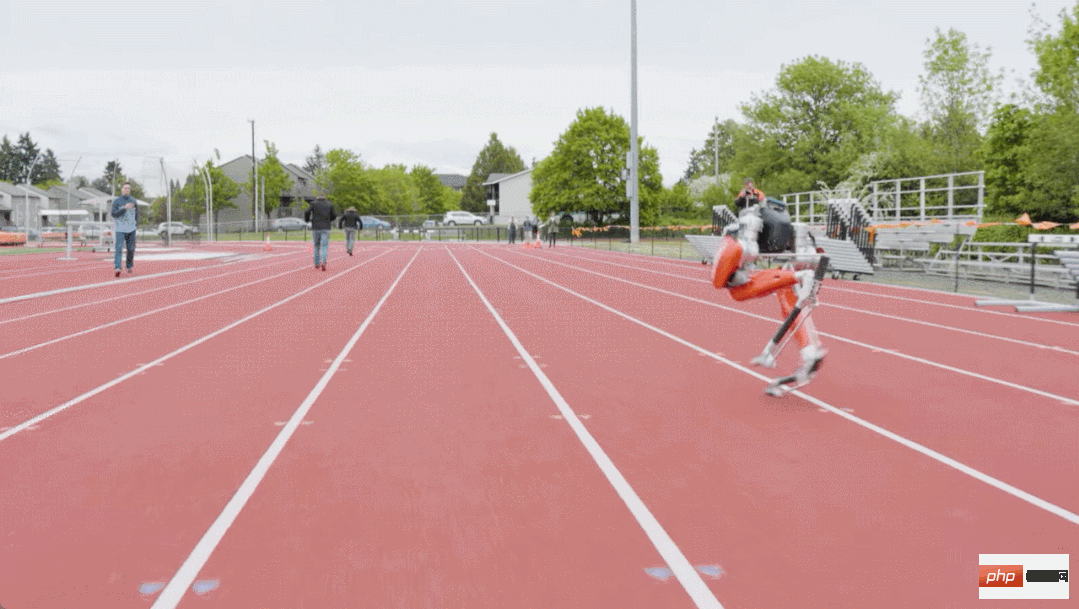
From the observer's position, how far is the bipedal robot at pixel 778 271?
661 centimetres

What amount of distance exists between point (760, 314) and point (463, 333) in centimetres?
451

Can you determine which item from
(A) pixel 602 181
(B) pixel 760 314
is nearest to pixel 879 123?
(A) pixel 602 181

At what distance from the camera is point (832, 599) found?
3178mm

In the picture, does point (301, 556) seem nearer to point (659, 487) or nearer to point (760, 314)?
point (659, 487)

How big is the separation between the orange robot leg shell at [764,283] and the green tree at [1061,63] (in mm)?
24371

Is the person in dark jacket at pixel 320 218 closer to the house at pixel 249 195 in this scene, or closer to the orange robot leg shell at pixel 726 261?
the orange robot leg shell at pixel 726 261

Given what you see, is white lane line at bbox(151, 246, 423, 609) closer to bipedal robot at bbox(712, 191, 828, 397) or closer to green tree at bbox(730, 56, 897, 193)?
bipedal robot at bbox(712, 191, 828, 397)

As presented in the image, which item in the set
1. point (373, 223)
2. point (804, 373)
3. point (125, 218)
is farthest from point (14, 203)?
point (804, 373)

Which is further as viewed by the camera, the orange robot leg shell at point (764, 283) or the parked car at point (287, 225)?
the parked car at point (287, 225)

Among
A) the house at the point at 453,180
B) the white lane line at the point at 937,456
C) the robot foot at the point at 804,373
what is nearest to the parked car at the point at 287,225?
the white lane line at the point at 937,456

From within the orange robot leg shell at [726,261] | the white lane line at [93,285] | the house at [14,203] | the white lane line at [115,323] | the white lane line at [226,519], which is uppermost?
the house at [14,203]

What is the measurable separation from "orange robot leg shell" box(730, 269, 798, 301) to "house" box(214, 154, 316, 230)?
3412 inches

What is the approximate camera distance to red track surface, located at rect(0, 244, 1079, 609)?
11.1 feet

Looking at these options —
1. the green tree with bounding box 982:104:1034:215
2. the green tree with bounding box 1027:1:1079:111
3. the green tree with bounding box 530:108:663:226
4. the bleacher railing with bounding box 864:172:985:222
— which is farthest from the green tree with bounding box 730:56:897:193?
the green tree with bounding box 1027:1:1079:111
